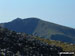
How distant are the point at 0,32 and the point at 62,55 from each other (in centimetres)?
10878

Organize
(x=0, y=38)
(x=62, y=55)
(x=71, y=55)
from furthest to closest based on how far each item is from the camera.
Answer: (x=0, y=38), (x=71, y=55), (x=62, y=55)

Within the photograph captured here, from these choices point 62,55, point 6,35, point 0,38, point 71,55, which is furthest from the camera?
point 6,35

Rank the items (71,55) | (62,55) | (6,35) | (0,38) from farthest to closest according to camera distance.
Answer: (6,35) < (0,38) < (71,55) < (62,55)

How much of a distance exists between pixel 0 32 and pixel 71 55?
105020mm

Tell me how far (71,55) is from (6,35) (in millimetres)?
97695

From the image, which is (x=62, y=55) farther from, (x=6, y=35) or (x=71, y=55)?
(x=6, y=35)

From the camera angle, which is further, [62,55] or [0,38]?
[0,38]

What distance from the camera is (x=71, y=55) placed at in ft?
160

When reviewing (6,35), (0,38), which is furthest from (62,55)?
(6,35)

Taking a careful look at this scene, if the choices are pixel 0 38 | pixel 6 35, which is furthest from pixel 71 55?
pixel 6 35

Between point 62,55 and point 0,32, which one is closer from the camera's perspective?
point 62,55

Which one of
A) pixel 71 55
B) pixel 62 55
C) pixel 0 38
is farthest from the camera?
pixel 0 38

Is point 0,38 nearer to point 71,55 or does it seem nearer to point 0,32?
point 0,32

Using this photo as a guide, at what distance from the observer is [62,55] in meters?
44.7
